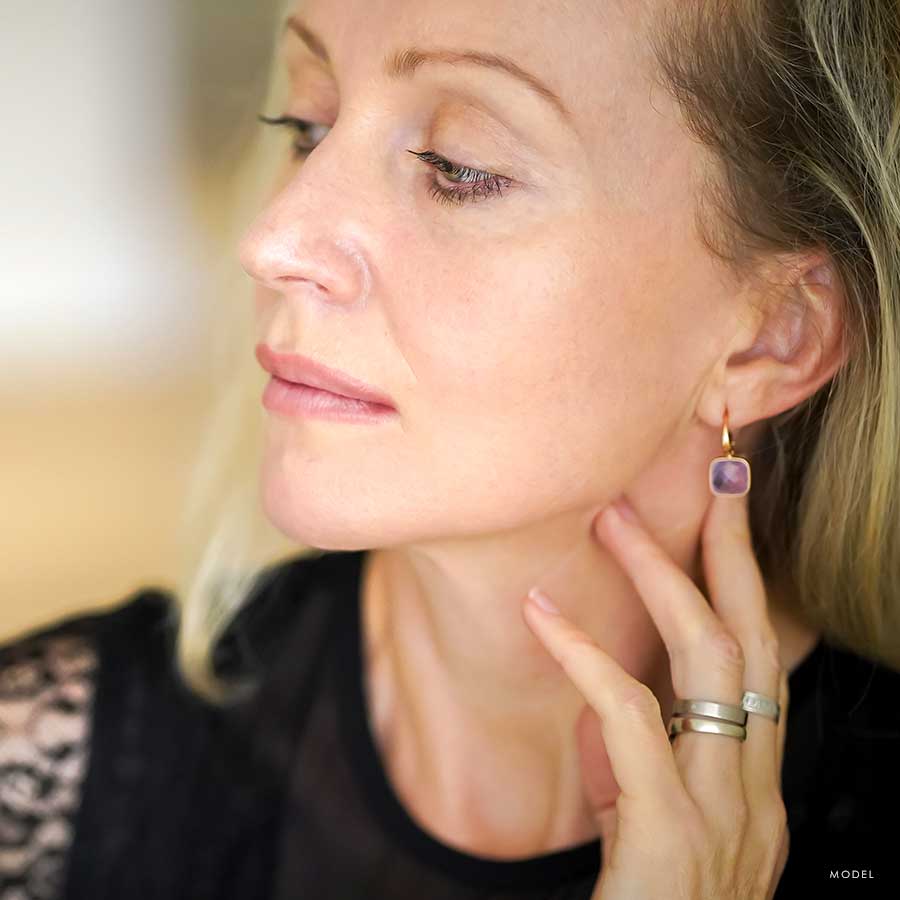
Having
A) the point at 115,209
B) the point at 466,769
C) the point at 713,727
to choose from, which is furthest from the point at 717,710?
the point at 115,209

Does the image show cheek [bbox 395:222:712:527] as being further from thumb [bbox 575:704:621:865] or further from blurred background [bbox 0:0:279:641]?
blurred background [bbox 0:0:279:641]

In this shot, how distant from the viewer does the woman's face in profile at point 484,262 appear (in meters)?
0.96

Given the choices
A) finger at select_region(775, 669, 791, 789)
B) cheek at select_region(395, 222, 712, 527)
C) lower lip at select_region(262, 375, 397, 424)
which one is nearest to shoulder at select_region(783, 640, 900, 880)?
finger at select_region(775, 669, 791, 789)

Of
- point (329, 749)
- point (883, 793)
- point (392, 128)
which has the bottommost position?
point (329, 749)

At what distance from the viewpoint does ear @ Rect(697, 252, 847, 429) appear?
109cm

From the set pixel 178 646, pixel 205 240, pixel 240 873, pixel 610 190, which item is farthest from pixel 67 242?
pixel 610 190

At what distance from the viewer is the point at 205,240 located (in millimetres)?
3189

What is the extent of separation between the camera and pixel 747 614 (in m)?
1.14

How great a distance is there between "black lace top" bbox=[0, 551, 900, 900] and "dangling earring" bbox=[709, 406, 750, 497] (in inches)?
9.9

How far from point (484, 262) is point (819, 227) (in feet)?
1.10

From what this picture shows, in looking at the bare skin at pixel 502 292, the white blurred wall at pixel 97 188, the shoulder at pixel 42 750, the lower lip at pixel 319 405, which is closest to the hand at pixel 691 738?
the bare skin at pixel 502 292

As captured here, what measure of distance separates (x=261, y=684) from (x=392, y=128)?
0.70m

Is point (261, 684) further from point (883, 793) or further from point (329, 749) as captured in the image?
point (883, 793)

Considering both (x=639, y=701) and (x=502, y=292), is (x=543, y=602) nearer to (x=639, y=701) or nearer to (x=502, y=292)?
(x=639, y=701)
